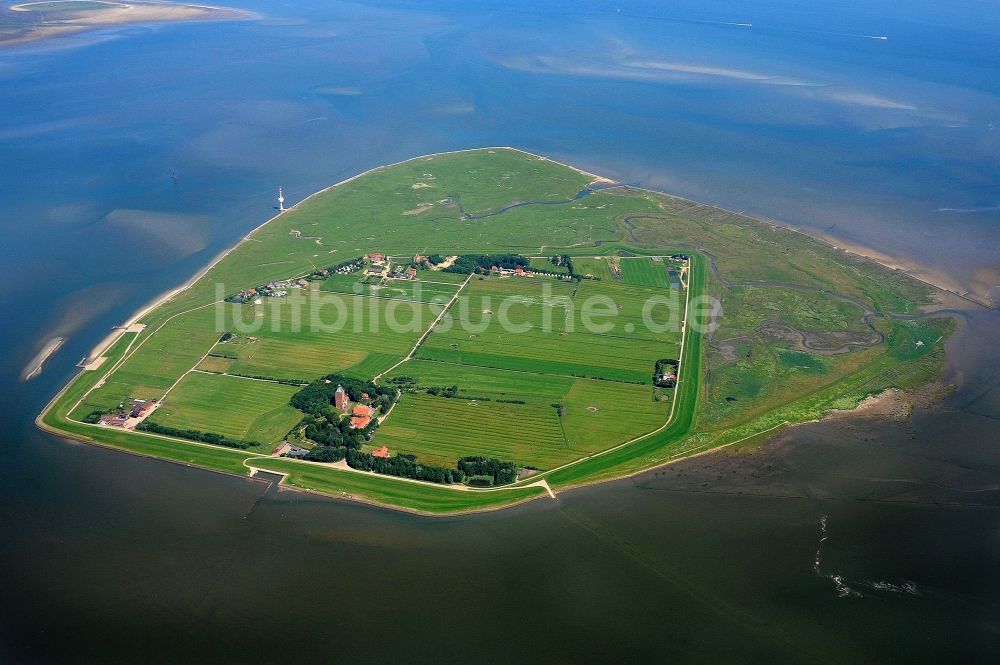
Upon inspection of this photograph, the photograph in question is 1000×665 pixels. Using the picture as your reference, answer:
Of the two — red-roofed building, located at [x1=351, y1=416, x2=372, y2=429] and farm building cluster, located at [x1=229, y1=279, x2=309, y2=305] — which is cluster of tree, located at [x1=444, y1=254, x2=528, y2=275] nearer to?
farm building cluster, located at [x1=229, y1=279, x2=309, y2=305]

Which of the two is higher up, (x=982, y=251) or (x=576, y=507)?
(x=982, y=251)

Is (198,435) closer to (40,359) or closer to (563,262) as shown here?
(40,359)

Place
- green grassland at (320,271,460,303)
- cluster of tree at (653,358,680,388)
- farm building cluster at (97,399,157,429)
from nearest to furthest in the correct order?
farm building cluster at (97,399,157,429) < cluster of tree at (653,358,680,388) < green grassland at (320,271,460,303)

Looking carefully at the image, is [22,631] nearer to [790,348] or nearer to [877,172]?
[790,348]

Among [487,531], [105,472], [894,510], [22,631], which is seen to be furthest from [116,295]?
[894,510]

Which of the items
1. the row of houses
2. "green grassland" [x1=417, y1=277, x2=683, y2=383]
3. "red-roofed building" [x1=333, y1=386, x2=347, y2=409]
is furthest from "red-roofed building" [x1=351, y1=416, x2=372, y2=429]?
the row of houses

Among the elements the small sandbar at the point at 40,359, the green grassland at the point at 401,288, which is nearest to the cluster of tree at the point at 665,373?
the green grassland at the point at 401,288

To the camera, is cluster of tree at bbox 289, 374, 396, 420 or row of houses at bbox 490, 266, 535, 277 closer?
cluster of tree at bbox 289, 374, 396, 420
